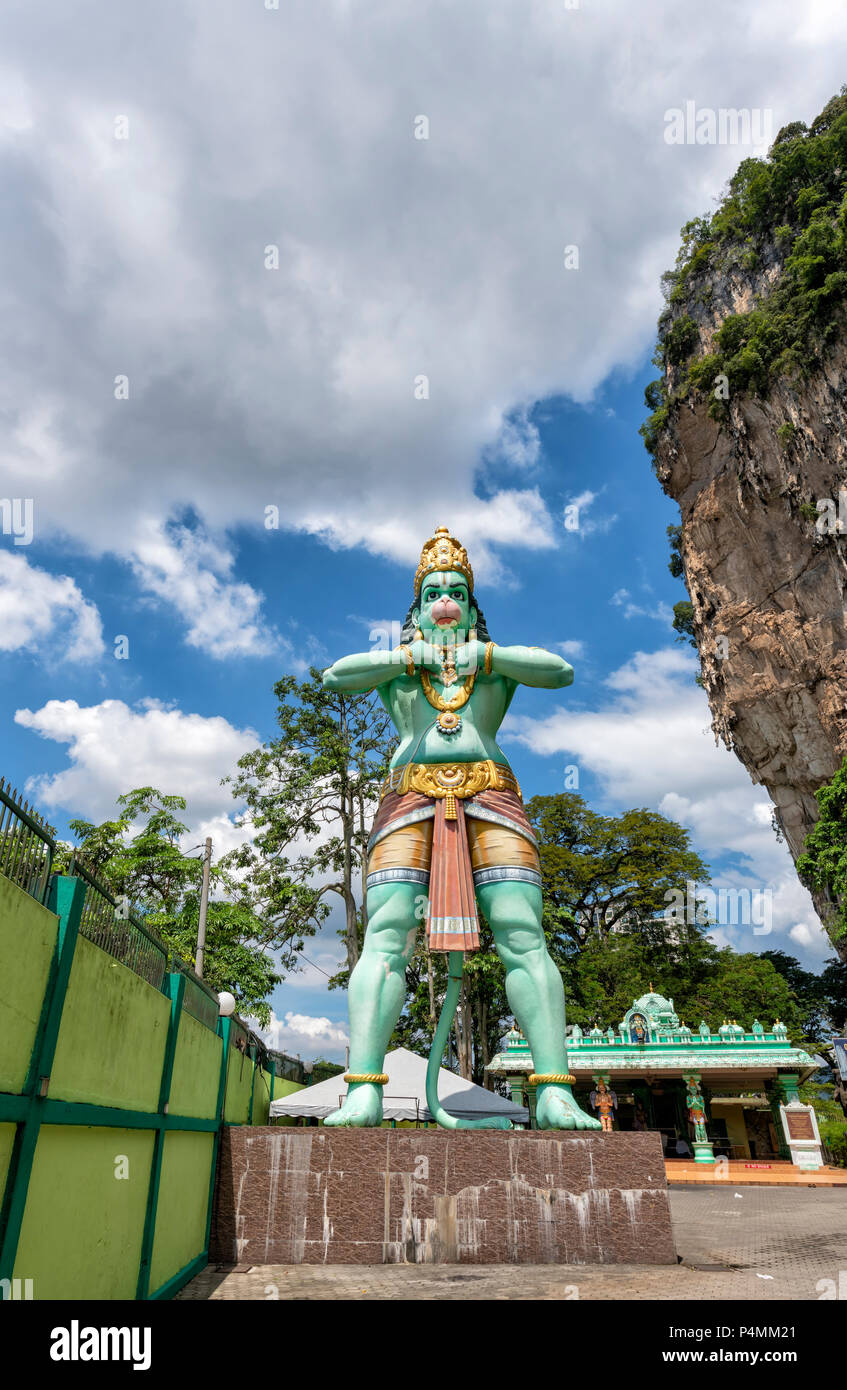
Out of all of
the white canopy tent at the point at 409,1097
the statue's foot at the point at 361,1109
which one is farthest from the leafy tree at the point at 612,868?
the statue's foot at the point at 361,1109

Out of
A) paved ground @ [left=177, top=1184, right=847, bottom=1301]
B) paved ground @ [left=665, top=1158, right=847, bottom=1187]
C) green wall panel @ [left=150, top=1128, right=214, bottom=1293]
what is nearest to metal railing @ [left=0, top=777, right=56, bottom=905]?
green wall panel @ [left=150, top=1128, right=214, bottom=1293]

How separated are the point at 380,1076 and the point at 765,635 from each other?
24513 mm

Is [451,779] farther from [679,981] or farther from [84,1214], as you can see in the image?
[679,981]

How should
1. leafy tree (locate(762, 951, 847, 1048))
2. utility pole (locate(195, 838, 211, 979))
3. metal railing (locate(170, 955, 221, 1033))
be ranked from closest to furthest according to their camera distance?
1. metal railing (locate(170, 955, 221, 1033))
2. utility pole (locate(195, 838, 211, 979))
3. leafy tree (locate(762, 951, 847, 1048))

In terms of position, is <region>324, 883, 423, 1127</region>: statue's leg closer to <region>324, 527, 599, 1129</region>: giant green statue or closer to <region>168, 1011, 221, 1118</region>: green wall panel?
<region>324, 527, 599, 1129</region>: giant green statue

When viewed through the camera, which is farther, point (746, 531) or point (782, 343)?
point (746, 531)

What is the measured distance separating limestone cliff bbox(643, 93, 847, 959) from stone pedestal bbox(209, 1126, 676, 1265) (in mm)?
22248

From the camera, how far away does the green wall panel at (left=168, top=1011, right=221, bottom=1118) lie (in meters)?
4.90

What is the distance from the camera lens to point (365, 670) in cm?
700

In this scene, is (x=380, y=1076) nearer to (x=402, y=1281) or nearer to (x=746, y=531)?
(x=402, y=1281)

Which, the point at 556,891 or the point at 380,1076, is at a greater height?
the point at 556,891

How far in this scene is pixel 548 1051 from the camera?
6012mm
